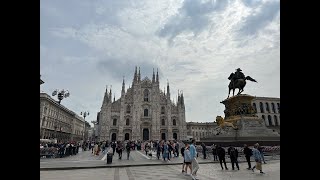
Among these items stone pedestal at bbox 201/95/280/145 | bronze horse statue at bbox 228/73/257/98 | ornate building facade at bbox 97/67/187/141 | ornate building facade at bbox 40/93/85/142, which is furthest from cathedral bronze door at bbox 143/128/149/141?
bronze horse statue at bbox 228/73/257/98

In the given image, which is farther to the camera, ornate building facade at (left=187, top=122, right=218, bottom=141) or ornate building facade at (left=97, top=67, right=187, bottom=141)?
ornate building facade at (left=187, top=122, right=218, bottom=141)

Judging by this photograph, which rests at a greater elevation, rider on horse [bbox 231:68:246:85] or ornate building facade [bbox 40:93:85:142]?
rider on horse [bbox 231:68:246:85]

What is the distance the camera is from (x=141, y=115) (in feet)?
209

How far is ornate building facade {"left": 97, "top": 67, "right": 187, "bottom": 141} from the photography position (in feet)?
202

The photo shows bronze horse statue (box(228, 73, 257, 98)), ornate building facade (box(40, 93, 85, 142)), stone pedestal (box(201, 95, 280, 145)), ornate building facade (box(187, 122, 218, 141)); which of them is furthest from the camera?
ornate building facade (box(187, 122, 218, 141))

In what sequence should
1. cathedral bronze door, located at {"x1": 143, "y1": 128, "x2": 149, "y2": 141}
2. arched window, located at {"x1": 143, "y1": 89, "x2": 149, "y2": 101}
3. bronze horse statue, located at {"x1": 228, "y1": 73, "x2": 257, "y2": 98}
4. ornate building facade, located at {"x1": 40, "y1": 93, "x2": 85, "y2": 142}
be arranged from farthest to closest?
1. arched window, located at {"x1": 143, "y1": 89, "x2": 149, "y2": 101}
2. cathedral bronze door, located at {"x1": 143, "y1": 128, "x2": 149, "y2": 141}
3. ornate building facade, located at {"x1": 40, "y1": 93, "x2": 85, "y2": 142}
4. bronze horse statue, located at {"x1": 228, "y1": 73, "x2": 257, "y2": 98}

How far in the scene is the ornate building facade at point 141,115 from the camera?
61.7m

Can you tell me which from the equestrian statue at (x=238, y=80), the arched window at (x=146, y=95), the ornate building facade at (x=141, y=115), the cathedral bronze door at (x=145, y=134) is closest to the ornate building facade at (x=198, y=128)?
the ornate building facade at (x=141, y=115)

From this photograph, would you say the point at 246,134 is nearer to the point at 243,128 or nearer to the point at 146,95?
the point at 243,128

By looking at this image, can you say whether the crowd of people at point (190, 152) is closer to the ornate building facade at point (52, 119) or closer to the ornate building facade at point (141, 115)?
the ornate building facade at point (52, 119)

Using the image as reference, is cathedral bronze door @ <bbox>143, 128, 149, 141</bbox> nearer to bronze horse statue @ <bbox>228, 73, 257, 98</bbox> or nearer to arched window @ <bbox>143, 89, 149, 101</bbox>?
arched window @ <bbox>143, 89, 149, 101</bbox>

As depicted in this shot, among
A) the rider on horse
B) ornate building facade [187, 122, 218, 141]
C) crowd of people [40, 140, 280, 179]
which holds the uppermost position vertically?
the rider on horse

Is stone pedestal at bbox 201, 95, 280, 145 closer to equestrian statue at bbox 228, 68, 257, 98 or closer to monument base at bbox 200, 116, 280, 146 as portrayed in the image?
monument base at bbox 200, 116, 280, 146
